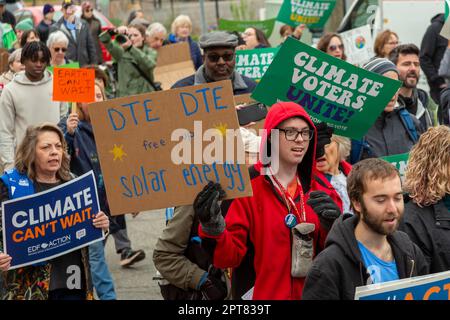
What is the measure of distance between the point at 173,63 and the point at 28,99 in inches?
164

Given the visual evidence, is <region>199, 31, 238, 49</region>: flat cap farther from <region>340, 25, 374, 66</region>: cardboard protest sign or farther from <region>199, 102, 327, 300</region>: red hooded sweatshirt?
<region>340, 25, 374, 66</region>: cardboard protest sign

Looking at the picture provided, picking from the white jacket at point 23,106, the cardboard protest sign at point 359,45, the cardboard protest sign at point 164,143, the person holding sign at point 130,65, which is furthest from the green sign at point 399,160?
the person holding sign at point 130,65

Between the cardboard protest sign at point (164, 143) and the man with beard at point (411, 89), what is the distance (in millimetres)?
3067

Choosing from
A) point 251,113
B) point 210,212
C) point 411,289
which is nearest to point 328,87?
point 251,113

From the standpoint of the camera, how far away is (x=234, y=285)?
5.34m

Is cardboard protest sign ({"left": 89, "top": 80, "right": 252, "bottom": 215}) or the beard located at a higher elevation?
cardboard protest sign ({"left": 89, "top": 80, "right": 252, "bottom": 215})

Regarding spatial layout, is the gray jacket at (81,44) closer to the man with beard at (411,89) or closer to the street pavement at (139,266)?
the street pavement at (139,266)

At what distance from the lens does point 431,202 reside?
5.31 m

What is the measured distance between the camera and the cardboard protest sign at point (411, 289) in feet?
13.6

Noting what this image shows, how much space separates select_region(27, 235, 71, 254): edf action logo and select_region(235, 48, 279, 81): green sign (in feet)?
17.6

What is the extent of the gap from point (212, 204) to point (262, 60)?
6.52 m

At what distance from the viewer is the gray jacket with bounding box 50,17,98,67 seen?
15.7m

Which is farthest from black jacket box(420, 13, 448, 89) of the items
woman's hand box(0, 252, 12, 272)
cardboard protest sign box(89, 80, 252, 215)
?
cardboard protest sign box(89, 80, 252, 215)

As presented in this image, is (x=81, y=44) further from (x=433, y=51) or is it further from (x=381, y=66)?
(x=381, y=66)
